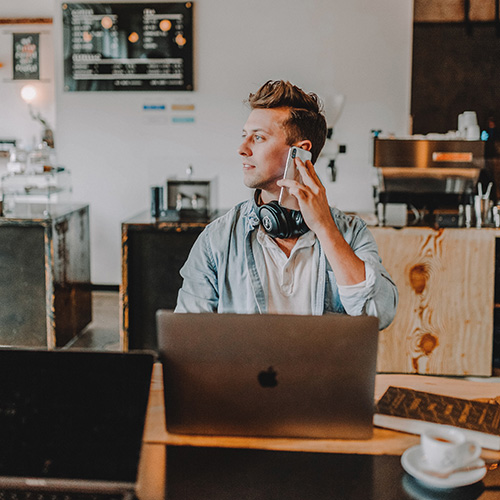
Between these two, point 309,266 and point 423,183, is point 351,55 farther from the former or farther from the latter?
point 309,266

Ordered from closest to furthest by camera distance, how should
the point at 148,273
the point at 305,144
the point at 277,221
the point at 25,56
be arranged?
the point at 277,221 < the point at 305,144 < the point at 148,273 < the point at 25,56

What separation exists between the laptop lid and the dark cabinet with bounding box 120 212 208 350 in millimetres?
2304

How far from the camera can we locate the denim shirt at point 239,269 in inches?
67.3

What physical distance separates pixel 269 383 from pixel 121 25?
452 centimetres

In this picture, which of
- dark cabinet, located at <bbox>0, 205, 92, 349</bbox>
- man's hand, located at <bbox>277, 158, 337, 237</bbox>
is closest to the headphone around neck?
man's hand, located at <bbox>277, 158, 337, 237</bbox>

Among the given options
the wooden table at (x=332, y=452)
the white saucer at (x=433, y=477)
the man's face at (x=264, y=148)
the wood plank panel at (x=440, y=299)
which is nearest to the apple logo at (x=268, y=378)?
the wooden table at (x=332, y=452)

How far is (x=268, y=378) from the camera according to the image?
108 centimetres

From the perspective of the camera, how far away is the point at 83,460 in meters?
0.98

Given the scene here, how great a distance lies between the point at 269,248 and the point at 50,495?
1.00m

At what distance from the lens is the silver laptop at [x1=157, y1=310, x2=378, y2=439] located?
107cm

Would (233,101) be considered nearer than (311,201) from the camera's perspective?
No

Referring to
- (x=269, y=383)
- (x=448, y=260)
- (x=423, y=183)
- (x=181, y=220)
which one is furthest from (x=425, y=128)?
(x=269, y=383)

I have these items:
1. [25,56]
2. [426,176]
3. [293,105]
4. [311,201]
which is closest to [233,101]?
[426,176]

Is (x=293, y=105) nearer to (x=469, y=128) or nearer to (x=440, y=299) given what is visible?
(x=440, y=299)
